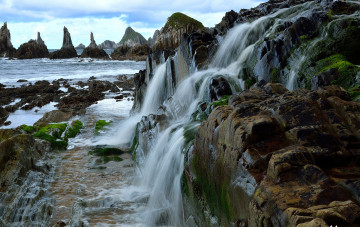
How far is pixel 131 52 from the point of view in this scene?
286ft

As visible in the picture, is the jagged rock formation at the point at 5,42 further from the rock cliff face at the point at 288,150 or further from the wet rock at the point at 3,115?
the rock cliff face at the point at 288,150

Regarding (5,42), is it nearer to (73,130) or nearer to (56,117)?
(56,117)

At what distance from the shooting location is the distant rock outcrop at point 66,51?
9331 centimetres

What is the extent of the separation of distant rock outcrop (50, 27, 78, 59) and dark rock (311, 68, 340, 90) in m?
95.1

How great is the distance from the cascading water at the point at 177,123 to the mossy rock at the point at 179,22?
4238 cm

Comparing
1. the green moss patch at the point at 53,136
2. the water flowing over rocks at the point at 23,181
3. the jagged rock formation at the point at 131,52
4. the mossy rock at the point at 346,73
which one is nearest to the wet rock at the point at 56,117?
the green moss patch at the point at 53,136

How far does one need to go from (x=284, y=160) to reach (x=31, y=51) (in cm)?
10132

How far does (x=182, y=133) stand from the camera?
8.14 meters

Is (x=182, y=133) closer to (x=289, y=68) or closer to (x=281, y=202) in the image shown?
(x=289, y=68)

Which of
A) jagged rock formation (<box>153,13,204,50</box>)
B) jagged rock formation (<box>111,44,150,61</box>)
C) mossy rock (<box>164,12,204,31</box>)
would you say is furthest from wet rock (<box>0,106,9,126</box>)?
jagged rock formation (<box>111,44,150,61</box>)

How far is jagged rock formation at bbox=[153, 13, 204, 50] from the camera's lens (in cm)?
5484

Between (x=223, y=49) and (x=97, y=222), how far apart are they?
28.0 ft

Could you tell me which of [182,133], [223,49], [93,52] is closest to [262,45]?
[223,49]

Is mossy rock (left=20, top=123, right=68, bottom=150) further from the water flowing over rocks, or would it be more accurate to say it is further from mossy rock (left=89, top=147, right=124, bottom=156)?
the water flowing over rocks
